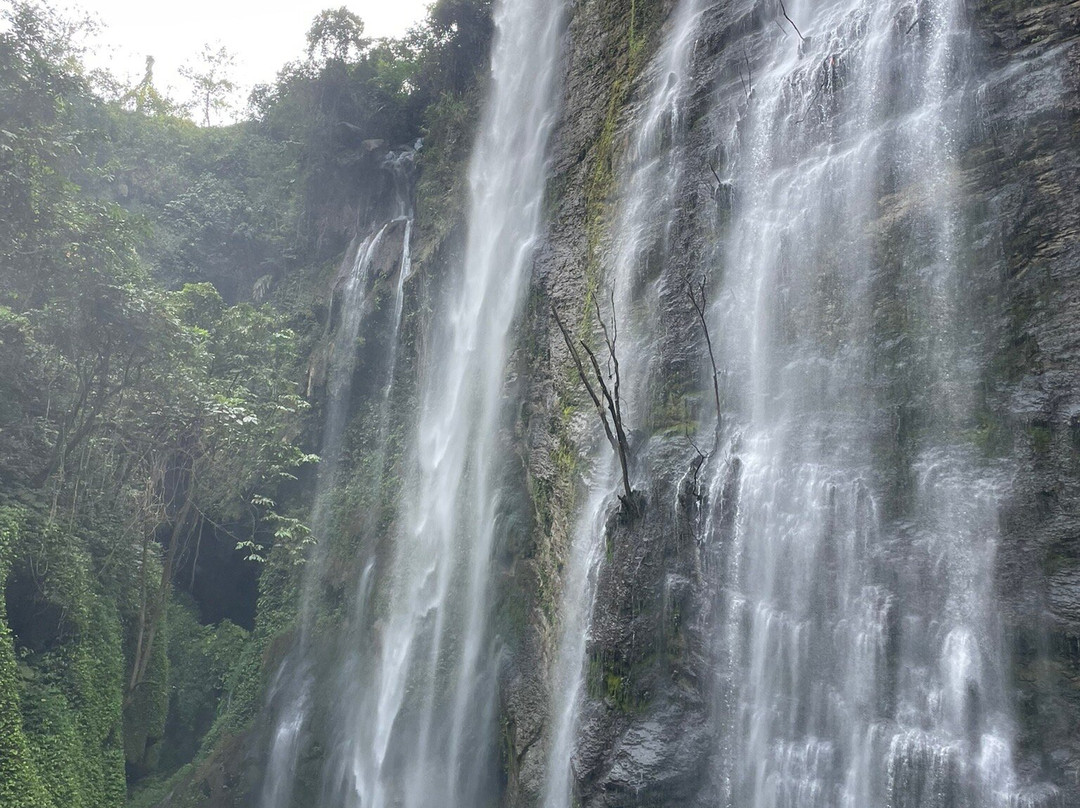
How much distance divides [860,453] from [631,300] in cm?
411

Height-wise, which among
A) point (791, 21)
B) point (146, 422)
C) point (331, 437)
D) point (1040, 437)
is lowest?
point (1040, 437)

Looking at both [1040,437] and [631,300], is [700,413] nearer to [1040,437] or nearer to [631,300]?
[631,300]

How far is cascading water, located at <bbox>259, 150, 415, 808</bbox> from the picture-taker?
14.9 metres

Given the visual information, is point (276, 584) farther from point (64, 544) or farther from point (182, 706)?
point (64, 544)

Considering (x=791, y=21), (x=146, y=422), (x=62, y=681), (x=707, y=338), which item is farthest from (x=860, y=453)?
(x=146, y=422)

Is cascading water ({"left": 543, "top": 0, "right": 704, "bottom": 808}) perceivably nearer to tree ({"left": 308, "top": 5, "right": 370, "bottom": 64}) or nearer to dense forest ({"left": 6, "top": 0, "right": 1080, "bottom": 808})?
dense forest ({"left": 6, "top": 0, "right": 1080, "bottom": 808})

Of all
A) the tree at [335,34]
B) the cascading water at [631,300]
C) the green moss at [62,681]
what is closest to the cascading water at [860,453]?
the cascading water at [631,300]

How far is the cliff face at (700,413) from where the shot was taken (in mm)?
6715

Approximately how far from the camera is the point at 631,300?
36.5ft

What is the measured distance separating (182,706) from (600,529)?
440 inches

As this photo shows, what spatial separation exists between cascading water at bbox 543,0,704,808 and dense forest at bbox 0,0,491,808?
23.1 feet

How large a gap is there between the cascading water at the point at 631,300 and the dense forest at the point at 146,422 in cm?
703

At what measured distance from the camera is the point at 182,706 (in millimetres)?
16422

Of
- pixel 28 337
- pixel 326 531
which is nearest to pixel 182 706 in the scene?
pixel 326 531
